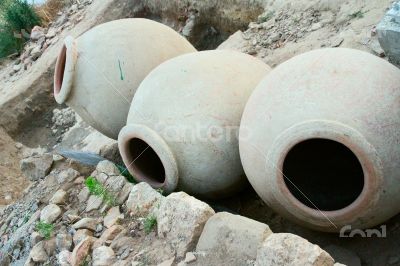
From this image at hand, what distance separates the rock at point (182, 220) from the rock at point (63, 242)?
0.71 metres

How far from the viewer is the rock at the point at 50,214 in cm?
402

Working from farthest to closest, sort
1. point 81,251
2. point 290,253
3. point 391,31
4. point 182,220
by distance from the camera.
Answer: point 391,31 < point 81,251 < point 182,220 < point 290,253

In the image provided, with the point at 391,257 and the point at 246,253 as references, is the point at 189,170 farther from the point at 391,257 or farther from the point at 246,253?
the point at 391,257

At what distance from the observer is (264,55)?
19.8ft

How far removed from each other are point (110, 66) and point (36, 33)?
19.5 ft

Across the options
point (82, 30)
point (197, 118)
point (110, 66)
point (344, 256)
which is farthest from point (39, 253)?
point (82, 30)

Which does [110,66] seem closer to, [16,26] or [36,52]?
[36,52]

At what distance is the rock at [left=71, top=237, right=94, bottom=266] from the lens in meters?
3.43

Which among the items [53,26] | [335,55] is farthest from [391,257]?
[53,26]

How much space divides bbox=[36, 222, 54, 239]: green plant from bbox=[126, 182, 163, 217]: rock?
60cm

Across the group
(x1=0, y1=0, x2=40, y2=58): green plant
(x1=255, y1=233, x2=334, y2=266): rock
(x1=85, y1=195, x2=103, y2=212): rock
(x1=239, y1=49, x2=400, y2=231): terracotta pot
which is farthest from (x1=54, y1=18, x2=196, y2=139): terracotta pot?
(x1=0, y1=0, x2=40, y2=58): green plant

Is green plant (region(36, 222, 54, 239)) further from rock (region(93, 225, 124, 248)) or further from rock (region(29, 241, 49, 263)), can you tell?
rock (region(93, 225, 124, 248))

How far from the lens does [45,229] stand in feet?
12.7

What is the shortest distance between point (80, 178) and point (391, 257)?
2502mm
